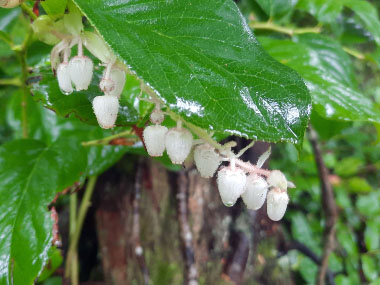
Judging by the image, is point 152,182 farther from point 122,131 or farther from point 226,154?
point 226,154

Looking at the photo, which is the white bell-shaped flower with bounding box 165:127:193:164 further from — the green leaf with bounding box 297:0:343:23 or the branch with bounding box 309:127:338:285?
the branch with bounding box 309:127:338:285

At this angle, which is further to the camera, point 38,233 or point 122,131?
point 122,131

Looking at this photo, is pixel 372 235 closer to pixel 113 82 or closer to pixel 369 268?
pixel 369 268

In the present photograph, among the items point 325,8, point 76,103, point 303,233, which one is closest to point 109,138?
point 76,103

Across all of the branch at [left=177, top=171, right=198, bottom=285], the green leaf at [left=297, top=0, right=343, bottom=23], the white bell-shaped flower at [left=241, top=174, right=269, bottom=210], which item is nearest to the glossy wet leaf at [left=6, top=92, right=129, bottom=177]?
the branch at [left=177, top=171, right=198, bottom=285]

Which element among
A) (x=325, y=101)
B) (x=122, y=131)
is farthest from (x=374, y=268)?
(x=122, y=131)

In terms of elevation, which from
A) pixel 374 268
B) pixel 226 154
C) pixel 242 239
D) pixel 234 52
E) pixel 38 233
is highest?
pixel 234 52

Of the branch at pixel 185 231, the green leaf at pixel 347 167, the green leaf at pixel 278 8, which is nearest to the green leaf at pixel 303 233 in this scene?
the green leaf at pixel 347 167
